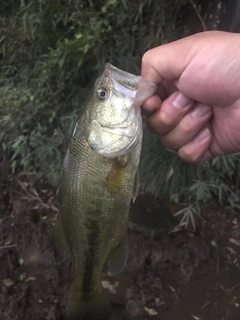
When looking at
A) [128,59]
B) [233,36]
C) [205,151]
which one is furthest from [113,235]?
[128,59]

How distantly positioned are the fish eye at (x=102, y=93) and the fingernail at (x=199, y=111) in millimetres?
450

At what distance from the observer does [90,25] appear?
13.4 ft

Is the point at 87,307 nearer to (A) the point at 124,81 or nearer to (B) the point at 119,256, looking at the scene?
(B) the point at 119,256

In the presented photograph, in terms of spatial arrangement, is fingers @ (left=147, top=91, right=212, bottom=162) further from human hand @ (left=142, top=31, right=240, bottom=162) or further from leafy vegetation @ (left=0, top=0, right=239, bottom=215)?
leafy vegetation @ (left=0, top=0, right=239, bottom=215)

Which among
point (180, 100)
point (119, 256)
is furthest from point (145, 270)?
point (180, 100)

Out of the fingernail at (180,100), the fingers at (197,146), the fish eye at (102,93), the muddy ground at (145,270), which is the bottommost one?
the muddy ground at (145,270)

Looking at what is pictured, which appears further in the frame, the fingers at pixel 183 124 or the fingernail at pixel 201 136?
the fingernail at pixel 201 136

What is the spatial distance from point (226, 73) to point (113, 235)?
0.87 meters

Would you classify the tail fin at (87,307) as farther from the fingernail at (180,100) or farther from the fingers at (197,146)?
the fingernail at (180,100)

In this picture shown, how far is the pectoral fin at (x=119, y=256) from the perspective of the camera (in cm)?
208

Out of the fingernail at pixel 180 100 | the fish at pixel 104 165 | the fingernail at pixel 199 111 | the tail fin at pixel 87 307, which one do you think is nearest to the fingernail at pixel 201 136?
the fingernail at pixel 199 111

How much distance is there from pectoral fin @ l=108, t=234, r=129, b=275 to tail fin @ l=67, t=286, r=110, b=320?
0.22 m

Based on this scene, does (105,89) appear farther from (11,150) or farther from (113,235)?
(11,150)

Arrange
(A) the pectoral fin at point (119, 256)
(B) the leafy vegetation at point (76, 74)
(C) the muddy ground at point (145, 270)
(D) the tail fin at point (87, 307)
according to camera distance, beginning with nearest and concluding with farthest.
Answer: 1. (A) the pectoral fin at point (119, 256)
2. (D) the tail fin at point (87, 307)
3. (C) the muddy ground at point (145, 270)
4. (B) the leafy vegetation at point (76, 74)
